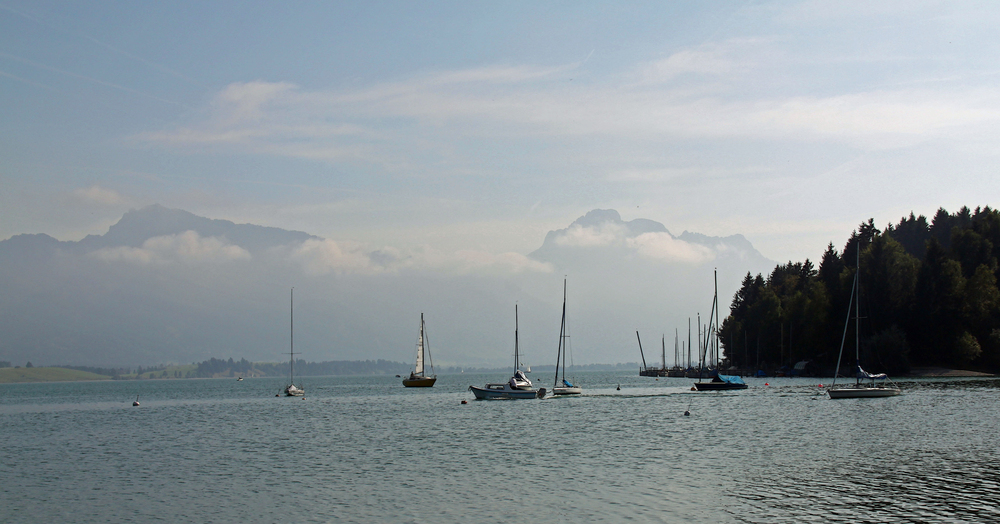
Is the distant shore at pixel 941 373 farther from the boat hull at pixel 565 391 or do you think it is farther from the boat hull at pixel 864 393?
the boat hull at pixel 565 391

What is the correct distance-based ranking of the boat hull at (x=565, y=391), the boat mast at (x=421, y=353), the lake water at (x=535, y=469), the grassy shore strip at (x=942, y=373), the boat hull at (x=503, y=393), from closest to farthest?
the lake water at (x=535, y=469), the boat hull at (x=503, y=393), the boat hull at (x=565, y=391), the grassy shore strip at (x=942, y=373), the boat mast at (x=421, y=353)

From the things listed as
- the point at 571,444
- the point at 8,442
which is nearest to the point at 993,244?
the point at 571,444

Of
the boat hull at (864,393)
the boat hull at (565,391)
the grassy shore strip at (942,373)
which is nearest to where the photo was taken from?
the boat hull at (864,393)

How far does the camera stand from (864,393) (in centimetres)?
9494

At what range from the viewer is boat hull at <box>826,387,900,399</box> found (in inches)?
3725

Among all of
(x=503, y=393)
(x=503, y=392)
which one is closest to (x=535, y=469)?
(x=503, y=393)

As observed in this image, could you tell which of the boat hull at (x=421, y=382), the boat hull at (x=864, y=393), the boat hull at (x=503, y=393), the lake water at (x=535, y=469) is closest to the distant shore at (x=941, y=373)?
the boat hull at (x=864, y=393)

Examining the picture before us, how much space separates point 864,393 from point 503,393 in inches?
1905

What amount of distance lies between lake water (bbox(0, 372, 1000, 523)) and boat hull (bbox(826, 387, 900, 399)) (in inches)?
307

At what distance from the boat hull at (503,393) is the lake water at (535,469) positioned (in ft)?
98.2

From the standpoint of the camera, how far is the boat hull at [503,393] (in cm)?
11669

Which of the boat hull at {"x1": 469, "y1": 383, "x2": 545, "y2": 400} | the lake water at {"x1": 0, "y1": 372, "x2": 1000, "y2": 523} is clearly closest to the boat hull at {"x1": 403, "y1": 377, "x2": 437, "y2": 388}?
the boat hull at {"x1": 469, "y1": 383, "x2": 545, "y2": 400}

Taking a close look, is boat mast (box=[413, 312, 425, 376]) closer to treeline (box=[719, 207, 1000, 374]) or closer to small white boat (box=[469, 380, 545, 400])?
small white boat (box=[469, 380, 545, 400])

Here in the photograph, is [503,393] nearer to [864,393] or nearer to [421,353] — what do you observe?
[864,393]
